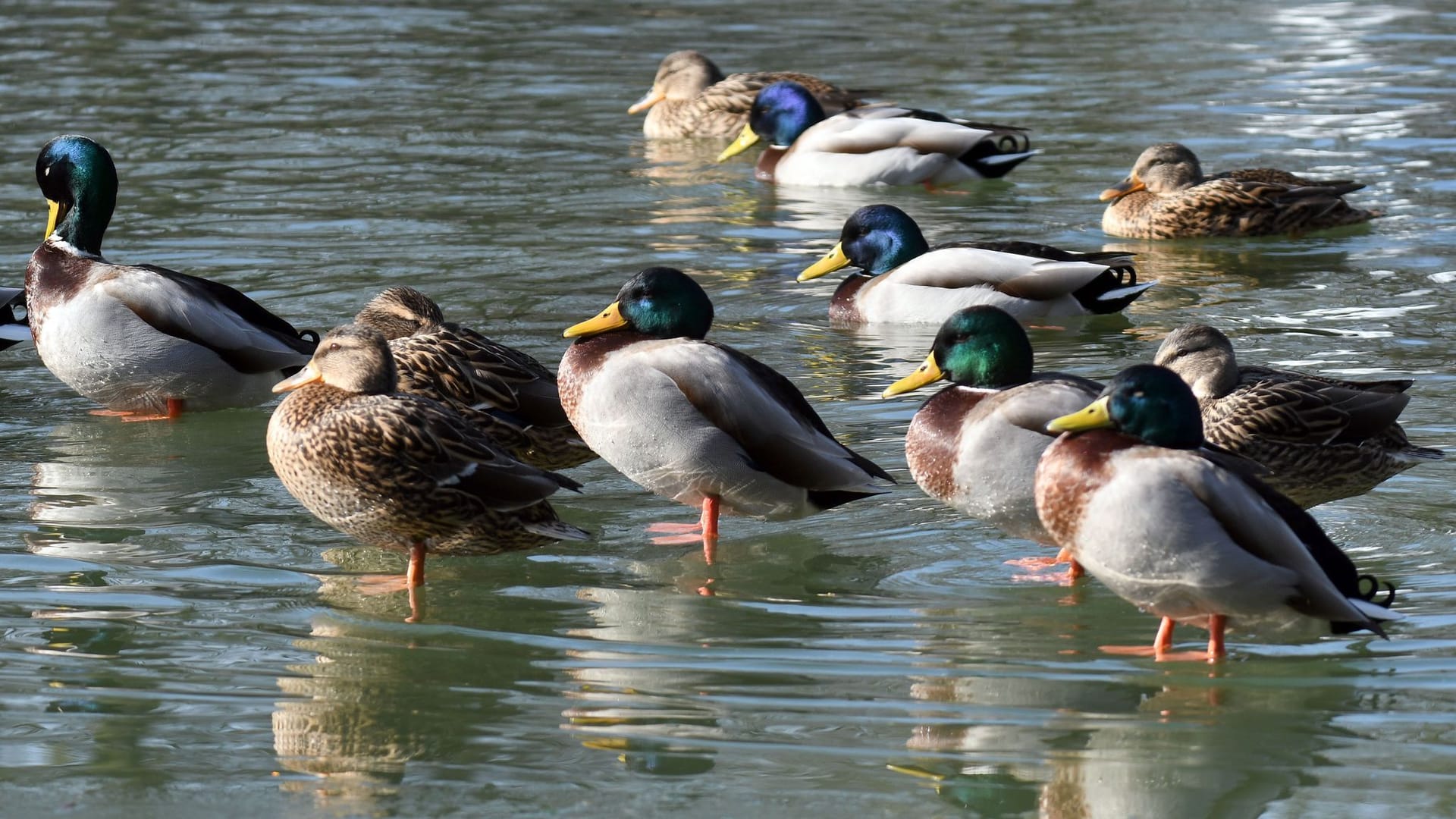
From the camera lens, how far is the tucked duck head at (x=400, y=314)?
7516 mm

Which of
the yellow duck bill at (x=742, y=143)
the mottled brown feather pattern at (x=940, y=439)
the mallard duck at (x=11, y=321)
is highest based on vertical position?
the mottled brown feather pattern at (x=940, y=439)

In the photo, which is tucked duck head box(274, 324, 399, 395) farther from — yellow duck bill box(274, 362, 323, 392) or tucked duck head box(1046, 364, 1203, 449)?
tucked duck head box(1046, 364, 1203, 449)

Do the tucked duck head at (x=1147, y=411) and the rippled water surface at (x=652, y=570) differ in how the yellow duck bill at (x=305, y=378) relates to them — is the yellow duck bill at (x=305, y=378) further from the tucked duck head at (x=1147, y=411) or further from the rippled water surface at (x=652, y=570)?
the tucked duck head at (x=1147, y=411)

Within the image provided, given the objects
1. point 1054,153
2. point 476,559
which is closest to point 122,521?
point 476,559

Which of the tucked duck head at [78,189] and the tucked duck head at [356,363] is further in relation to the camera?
the tucked duck head at [78,189]

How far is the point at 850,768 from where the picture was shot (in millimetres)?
4668

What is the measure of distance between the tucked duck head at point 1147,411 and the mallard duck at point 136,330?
363 cm

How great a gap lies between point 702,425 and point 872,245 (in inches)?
160

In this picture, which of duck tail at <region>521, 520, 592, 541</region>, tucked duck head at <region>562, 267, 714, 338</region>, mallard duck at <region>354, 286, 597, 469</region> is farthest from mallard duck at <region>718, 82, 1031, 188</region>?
duck tail at <region>521, 520, 592, 541</region>

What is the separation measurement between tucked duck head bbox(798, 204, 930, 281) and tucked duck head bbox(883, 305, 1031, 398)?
12.7ft

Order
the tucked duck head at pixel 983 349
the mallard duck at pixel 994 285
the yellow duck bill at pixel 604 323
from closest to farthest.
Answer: the tucked duck head at pixel 983 349, the yellow duck bill at pixel 604 323, the mallard duck at pixel 994 285

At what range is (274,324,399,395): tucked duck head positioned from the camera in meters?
6.10

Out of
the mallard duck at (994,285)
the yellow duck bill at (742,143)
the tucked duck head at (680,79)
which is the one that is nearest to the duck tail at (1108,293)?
the mallard duck at (994,285)

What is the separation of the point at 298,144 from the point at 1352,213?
22.1 ft
